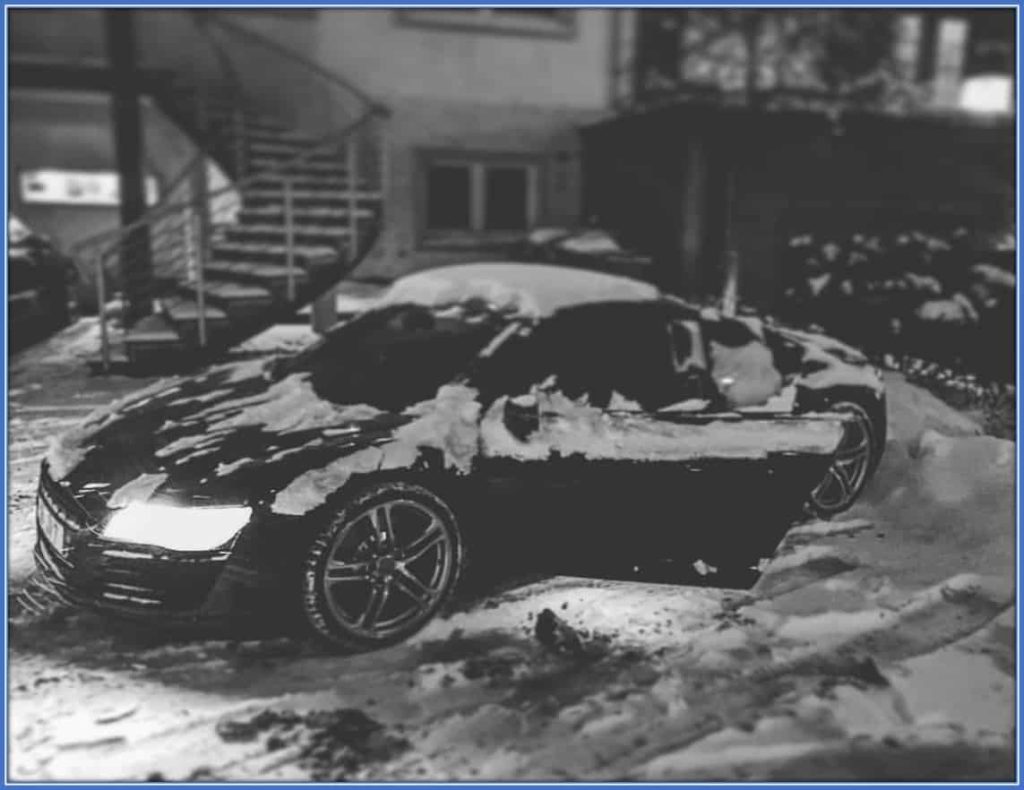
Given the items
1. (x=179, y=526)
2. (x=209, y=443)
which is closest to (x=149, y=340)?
(x=209, y=443)

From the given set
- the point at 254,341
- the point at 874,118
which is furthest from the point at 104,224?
the point at 874,118

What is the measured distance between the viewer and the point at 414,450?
13.1ft

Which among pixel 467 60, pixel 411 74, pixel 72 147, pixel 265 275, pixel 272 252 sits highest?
pixel 467 60

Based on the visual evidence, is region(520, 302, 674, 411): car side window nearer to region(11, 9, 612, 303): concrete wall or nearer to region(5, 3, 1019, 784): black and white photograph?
region(5, 3, 1019, 784): black and white photograph

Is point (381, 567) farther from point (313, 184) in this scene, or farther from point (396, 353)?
point (313, 184)

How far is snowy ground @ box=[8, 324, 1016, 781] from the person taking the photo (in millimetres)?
3152

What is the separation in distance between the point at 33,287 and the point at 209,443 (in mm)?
6174

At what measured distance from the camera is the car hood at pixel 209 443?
3.78m

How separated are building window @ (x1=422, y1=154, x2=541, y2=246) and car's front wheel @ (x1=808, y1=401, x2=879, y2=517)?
7671 mm

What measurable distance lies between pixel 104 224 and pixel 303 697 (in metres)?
13.4

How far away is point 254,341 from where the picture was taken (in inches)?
362

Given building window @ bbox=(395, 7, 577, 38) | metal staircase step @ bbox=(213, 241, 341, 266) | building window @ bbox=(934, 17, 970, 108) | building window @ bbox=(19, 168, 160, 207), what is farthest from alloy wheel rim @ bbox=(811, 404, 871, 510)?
building window @ bbox=(19, 168, 160, 207)

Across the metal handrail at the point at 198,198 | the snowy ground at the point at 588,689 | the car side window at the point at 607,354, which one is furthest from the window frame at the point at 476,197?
the snowy ground at the point at 588,689

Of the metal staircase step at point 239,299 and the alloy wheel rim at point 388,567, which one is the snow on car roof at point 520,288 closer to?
the alloy wheel rim at point 388,567
